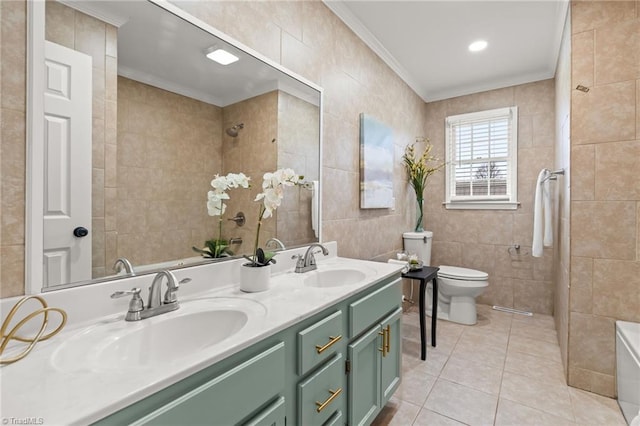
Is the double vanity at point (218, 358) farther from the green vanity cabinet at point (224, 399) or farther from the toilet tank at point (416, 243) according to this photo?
the toilet tank at point (416, 243)

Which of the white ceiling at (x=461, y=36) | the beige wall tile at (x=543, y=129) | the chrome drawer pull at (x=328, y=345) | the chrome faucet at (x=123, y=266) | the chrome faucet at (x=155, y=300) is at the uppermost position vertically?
the white ceiling at (x=461, y=36)

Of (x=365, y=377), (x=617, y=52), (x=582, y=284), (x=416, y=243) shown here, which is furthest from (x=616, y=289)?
(x=365, y=377)

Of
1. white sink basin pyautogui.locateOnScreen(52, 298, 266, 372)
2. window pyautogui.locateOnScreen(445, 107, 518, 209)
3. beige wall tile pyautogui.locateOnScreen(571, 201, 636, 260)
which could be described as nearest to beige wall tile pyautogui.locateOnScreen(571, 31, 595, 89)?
beige wall tile pyautogui.locateOnScreen(571, 201, 636, 260)

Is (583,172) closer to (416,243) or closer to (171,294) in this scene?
(416,243)

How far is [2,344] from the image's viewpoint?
717mm

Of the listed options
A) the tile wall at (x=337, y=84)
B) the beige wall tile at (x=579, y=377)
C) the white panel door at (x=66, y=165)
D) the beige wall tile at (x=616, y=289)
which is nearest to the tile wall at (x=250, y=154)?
the tile wall at (x=337, y=84)

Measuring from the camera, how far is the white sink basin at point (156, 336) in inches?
29.4

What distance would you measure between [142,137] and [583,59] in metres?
2.55

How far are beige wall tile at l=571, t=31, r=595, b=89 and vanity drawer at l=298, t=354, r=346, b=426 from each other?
7.35 feet

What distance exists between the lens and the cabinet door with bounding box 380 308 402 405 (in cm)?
155

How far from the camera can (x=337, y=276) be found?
69.0 inches

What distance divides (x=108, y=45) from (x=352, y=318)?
4.47 feet

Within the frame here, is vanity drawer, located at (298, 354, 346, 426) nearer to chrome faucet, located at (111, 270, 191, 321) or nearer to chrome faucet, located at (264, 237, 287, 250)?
chrome faucet, located at (111, 270, 191, 321)

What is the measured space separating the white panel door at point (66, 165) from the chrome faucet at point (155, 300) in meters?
0.17
